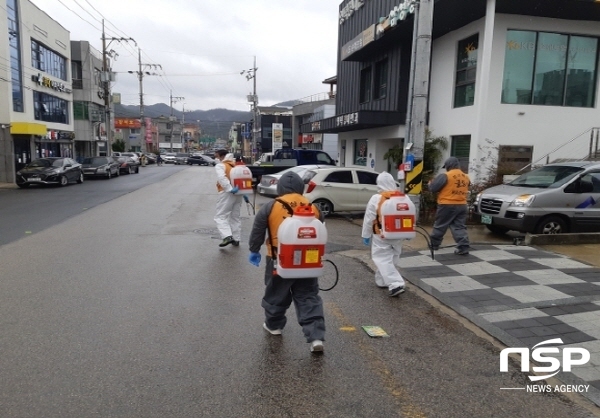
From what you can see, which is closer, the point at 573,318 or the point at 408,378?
the point at 408,378

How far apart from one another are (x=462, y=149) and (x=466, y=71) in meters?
2.60

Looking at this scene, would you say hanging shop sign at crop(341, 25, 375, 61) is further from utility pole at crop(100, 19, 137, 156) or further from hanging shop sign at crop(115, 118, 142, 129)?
hanging shop sign at crop(115, 118, 142, 129)

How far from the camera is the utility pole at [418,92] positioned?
9641mm

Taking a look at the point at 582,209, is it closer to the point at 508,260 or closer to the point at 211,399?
the point at 508,260

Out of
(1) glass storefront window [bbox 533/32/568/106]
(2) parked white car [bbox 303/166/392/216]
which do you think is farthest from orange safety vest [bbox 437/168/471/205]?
(1) glass storefront window [bbox 533/32/568/106]

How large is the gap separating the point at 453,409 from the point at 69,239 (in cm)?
799

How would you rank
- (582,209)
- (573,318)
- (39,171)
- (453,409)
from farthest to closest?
1. (39,171)
2. (582,209)
3. (573,318)
4. (453,409)

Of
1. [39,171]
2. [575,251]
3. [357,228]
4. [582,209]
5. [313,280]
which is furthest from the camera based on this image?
[39,171]

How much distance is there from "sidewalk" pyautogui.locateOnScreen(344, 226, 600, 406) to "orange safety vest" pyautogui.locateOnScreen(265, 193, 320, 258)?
7.99ft

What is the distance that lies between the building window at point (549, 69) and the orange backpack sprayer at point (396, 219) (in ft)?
34.7

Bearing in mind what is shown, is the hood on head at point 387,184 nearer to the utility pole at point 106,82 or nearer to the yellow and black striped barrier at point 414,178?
the yellow and black striped barrier at point 414,178

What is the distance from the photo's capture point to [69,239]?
889cm

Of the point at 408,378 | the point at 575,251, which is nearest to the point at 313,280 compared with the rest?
the point at 408,378

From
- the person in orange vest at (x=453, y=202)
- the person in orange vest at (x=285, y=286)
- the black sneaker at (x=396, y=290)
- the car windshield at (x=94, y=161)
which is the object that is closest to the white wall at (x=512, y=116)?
the person in orange vest at (x=453, y=202)
